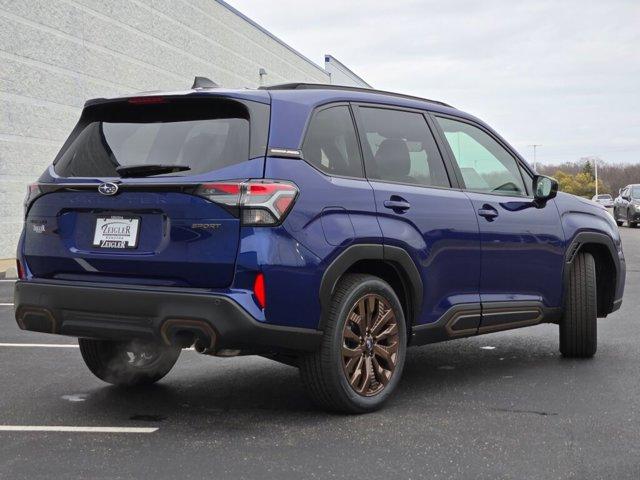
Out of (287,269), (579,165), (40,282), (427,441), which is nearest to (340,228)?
(287,269)

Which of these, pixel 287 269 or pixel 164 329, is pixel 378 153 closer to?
pixel 287 269

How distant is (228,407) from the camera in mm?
5492

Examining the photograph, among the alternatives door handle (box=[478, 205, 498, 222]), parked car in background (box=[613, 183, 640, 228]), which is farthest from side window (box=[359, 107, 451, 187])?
parked car in background (box=[613, 183, 640, 228])

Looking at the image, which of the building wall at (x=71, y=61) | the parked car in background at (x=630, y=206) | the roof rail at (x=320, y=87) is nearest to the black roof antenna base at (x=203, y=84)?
the roof rail at (x=320, y=87)

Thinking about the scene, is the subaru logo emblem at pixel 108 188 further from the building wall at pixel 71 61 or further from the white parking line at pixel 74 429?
the building wall at pixel 71 61

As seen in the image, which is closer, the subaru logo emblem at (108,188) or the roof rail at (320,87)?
the subaru logo emblem at (108,188)

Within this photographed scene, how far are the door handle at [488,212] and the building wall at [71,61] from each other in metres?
14.7

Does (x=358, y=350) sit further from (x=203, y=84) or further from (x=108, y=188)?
(x=203, y=84)

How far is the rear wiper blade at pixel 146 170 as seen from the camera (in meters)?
4.90

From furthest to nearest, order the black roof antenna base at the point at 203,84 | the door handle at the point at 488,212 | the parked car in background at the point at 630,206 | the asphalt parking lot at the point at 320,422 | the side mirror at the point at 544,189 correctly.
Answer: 1. the parked car in background at the point at 630,206
2. the side mirror at the point at 544,189
3. the door handle at the point at 488,212
4. the black roof antenna base at the point at 203,84
5. the asphalt parking lot at the point at 320,422

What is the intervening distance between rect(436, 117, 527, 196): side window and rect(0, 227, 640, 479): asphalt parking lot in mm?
1312

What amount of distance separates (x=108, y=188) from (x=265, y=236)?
927 mm

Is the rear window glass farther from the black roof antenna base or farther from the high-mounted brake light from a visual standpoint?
the black roof antenna base

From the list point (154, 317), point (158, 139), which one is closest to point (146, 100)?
point (158, 139)
